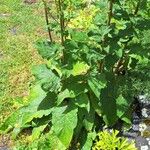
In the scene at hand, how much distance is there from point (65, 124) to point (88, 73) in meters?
1.19

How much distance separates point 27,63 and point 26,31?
8.16ft

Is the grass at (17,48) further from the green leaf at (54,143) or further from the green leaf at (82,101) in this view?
the green leaf at (82,101)

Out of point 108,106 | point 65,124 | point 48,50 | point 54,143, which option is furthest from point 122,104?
point 48,50

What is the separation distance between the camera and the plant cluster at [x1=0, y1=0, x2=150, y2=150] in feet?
29.7

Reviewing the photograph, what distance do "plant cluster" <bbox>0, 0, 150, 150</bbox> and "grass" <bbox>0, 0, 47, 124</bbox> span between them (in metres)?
1.48

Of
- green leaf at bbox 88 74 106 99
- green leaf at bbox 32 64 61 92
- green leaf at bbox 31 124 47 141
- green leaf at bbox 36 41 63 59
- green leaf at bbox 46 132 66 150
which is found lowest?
green leaf at bbox 31 124 47 141

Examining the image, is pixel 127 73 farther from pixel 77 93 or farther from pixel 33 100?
pixel 33 100

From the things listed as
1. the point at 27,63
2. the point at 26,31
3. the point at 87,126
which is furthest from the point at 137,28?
the point at 26,31

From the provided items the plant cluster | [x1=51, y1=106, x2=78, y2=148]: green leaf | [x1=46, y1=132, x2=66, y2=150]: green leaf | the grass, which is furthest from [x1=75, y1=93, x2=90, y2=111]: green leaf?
the grass

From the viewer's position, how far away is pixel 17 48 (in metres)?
14.4

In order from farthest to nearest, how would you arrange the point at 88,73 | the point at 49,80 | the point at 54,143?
the point at 54,143
the point at 88,73
the point at 49,80

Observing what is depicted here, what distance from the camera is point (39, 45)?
9172mm

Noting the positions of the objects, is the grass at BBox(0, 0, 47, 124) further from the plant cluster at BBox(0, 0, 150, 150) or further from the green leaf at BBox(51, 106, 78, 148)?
the green leaf at BBox(51, 106, 78, 148)

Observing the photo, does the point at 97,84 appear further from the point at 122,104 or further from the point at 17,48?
the point at 17,48
